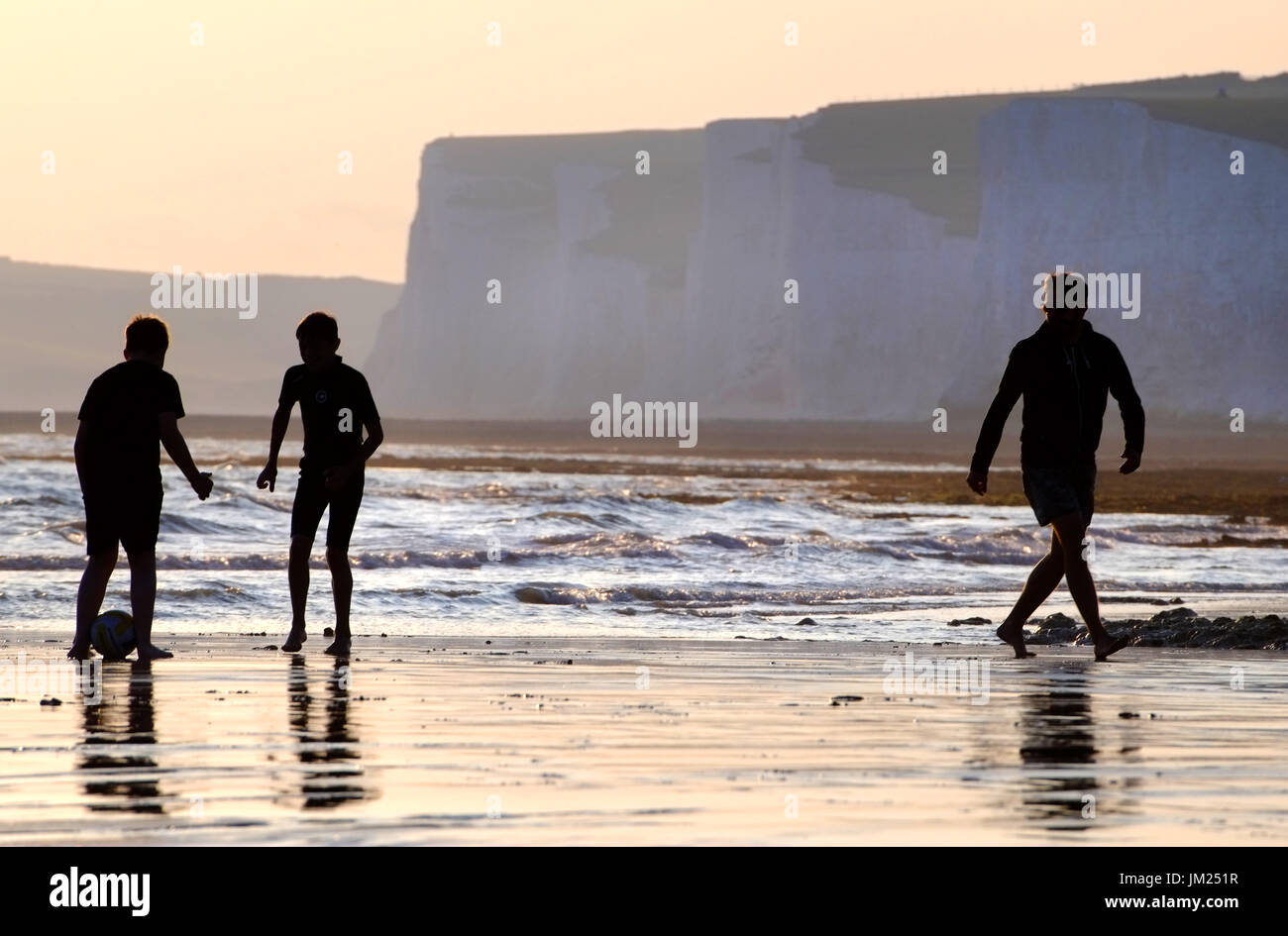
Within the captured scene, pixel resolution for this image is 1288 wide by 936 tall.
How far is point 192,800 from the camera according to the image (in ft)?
15.4

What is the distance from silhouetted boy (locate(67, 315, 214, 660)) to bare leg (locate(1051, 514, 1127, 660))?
3522mm

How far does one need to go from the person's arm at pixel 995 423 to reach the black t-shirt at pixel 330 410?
8.75 feet

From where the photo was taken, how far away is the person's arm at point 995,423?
851cm

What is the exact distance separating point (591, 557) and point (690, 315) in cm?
9605

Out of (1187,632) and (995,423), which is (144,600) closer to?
(995,423)

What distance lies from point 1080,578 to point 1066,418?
68 cm

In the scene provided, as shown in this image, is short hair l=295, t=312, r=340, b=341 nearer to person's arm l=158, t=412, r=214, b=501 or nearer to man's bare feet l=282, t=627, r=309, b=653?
person's arm l=158, t=412, r=214, b=501

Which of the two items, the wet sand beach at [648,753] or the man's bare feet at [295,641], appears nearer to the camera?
the wet sand beach at [648,753]

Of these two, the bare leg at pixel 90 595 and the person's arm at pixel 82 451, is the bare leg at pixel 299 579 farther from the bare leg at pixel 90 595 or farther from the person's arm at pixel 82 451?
the person's arm at pixel 82 451

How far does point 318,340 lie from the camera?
31.1 ft

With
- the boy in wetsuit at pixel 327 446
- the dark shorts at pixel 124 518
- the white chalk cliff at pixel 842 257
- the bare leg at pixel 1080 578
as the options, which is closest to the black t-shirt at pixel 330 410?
the boy in wetsuit at pixel 327 446

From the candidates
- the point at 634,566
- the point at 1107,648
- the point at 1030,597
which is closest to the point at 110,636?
the point at 1030,597
